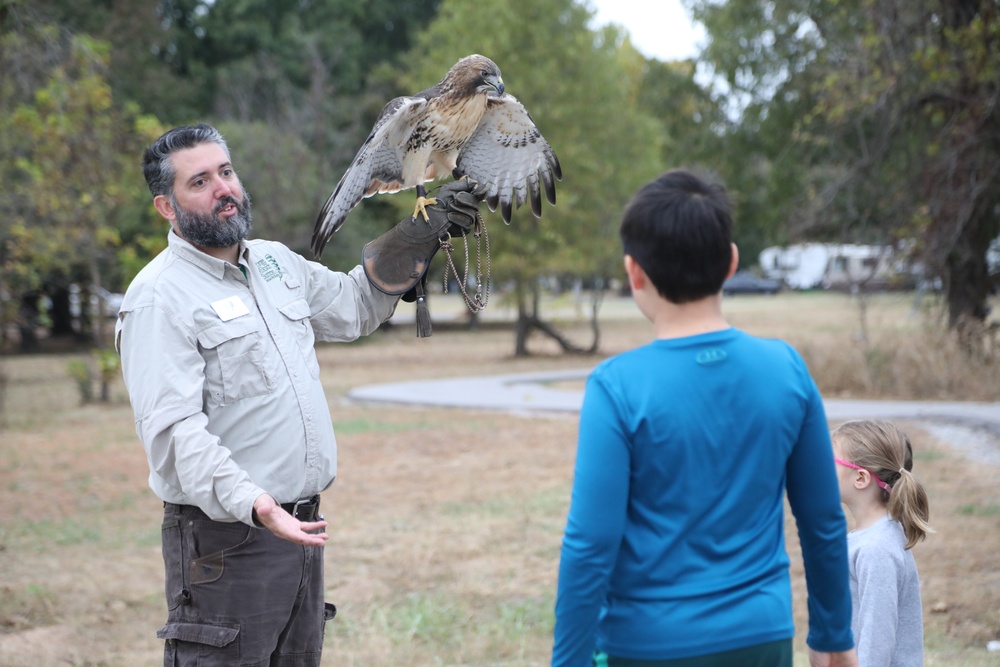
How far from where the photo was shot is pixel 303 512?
8.82 ft

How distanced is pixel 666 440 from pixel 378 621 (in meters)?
3.58

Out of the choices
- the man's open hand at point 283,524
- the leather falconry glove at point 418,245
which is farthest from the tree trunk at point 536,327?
the man's open hand at point 283,524

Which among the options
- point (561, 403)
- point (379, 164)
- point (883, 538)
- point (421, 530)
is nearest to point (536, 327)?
point (561, 403)

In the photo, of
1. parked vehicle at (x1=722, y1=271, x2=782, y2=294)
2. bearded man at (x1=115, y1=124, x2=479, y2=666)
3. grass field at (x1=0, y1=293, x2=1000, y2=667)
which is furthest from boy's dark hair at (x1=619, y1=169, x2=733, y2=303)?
parked vehicle at (x1=722, y1=271, x2=782, y2=294)

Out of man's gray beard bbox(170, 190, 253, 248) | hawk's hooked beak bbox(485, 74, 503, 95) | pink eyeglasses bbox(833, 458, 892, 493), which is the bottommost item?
pink eyeglasses bbox(833, 458, 892, 493)

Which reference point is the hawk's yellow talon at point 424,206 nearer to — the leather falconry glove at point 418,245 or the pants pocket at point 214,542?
the leather falconry glove at point 418,245

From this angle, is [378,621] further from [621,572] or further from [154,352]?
[621,572]

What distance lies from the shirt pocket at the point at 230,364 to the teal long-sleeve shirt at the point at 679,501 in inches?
40.6

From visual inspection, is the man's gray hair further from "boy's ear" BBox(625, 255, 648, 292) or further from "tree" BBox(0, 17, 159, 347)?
"tree" BBox(0, 17, 159, 347)

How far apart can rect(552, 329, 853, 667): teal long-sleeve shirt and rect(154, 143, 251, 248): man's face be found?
3.94 feet

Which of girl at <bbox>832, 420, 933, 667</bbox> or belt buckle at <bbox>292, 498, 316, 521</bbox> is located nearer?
→ belt buckle at <bbox>292, 498, 316, 521</bbox>

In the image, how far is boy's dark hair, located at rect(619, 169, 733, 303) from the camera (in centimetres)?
190

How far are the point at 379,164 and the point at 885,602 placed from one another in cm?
233

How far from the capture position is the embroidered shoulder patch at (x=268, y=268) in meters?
2.79
